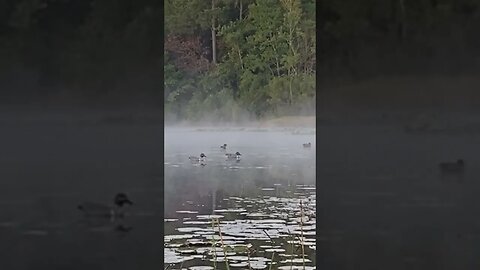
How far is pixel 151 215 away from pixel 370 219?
0.76m

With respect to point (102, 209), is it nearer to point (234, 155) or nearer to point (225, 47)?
point (234, 155)

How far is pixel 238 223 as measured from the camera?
8.36 ft

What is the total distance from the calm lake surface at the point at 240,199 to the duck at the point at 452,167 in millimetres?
455

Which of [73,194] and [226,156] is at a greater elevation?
[226,156]

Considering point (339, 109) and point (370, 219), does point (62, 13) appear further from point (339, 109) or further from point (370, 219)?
point (370, 219)

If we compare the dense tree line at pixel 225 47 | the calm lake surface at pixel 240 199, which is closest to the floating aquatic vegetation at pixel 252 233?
the calm lake surface at pixel 240 199

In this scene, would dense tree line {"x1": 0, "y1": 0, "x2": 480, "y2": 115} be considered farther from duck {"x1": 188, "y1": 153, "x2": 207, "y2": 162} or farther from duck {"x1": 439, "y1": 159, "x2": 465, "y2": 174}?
duck {"x1": 439, "y1": 159, "x2": 465, "y2": 174}

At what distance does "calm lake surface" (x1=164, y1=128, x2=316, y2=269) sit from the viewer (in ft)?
8.28

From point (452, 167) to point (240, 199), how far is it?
75cm

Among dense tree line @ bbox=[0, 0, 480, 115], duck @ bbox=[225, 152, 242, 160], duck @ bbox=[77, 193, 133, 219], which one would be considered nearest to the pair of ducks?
duck @ bbox=[225, 152, 242, 160]

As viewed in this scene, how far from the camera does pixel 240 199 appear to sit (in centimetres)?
256

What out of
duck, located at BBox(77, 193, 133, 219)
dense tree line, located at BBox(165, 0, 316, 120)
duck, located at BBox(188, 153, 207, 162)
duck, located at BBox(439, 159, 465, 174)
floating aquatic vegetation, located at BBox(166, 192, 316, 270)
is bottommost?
floating aquatic vegetation, located at BBox(166, 192, 316, 270)

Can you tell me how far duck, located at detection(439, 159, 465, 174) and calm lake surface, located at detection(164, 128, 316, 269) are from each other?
0.45m

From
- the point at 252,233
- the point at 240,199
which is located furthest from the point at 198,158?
the point at 252,233
